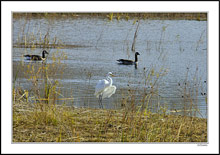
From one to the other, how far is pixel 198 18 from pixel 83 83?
9.55 m

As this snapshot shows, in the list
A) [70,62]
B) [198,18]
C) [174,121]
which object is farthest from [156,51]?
[174,121]

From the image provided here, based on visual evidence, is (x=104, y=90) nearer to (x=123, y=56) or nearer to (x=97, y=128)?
(x=97, y=128)

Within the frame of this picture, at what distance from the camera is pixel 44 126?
5512 millimetres

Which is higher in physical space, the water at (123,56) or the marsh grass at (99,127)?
the water at (123,56)

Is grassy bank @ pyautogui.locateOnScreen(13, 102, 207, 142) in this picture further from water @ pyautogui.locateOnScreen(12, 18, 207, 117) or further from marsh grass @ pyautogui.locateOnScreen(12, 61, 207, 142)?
water @ pyautogui.locateOnScreen(12, 18, 207, 117)

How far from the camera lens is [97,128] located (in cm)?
554

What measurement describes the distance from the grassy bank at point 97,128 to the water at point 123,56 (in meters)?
1.49

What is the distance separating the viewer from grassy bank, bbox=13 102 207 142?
5172 millimetres

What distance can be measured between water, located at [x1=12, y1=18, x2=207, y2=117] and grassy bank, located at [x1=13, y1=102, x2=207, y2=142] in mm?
1486

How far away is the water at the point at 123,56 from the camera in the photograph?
859 centimetres

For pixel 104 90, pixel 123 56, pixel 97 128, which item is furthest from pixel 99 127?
pixel 123 56

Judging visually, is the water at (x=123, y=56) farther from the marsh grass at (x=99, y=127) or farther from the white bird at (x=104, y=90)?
the marsh grass at (x=99, y=127)

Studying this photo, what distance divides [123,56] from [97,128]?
8.54 m

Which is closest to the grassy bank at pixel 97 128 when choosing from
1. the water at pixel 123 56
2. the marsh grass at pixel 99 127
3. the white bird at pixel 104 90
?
the marsh grass at pixel 99 127
